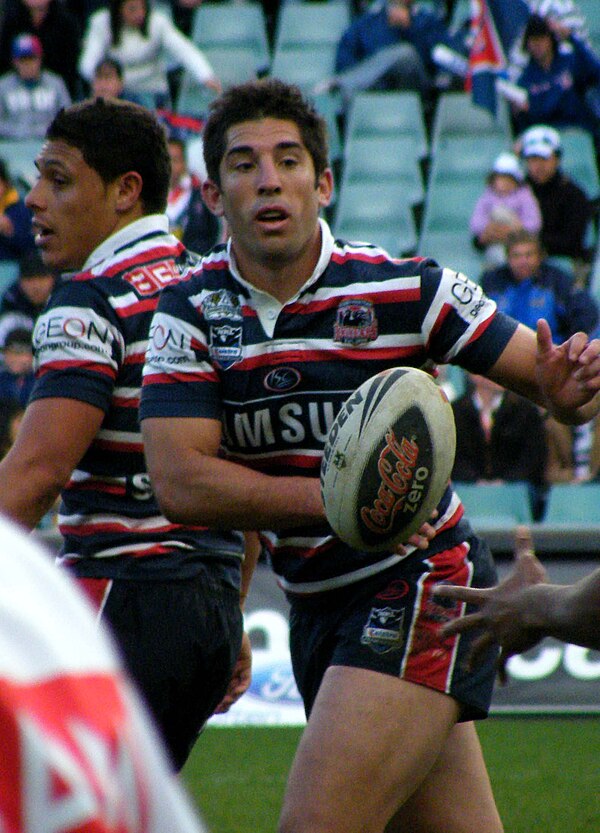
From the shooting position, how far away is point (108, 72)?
1272 centimetres

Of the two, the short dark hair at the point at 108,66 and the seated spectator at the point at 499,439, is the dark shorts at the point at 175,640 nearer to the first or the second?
the seated spectator at the point at 499,439

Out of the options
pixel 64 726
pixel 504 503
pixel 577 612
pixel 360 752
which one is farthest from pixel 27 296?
pixel 64 726

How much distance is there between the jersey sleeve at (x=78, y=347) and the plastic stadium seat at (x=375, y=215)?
31.5ft

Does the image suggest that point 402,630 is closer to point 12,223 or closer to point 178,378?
point 178,378

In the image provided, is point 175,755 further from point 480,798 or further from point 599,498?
point 599,498

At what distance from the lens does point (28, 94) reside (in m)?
13.5

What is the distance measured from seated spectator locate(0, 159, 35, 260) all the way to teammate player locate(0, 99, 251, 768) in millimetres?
8691

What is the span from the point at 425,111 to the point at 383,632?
37.6ft

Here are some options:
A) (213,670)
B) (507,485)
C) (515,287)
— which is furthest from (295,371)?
(515,287)

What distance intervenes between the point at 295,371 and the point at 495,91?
33.9ft

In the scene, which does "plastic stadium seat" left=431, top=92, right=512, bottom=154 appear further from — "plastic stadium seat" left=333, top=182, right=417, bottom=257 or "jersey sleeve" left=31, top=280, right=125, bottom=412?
"jersey sleeve" left=31, top=280, right=125, bottom=412

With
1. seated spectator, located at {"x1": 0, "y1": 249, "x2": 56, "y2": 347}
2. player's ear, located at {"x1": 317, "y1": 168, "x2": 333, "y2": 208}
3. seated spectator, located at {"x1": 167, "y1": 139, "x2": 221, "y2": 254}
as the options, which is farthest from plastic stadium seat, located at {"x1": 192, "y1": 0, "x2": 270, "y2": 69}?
player's ear, located at {"x1": 317, "y1": 168, "x2": 333, "y2": 208}

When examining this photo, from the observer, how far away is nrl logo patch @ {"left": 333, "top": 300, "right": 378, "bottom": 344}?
3.19m

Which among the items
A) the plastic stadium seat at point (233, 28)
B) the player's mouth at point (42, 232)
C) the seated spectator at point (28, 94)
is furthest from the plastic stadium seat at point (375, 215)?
the player's mouth at point (42, 232)
